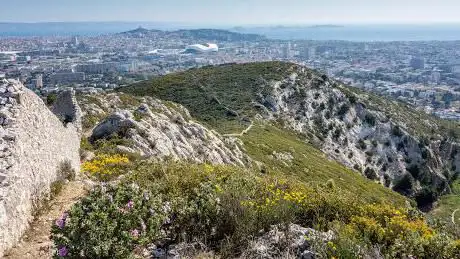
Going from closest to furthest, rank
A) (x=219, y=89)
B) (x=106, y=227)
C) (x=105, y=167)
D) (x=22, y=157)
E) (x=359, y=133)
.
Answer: (x=106, y=227) < (x=22, y=157) < (x=105, y=167) < (x=359, y=133) < (x=219, y=89)

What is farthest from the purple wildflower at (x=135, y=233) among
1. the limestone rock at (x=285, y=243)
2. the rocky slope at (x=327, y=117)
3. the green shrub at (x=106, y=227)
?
the rocky slope at (x=327, y=117)

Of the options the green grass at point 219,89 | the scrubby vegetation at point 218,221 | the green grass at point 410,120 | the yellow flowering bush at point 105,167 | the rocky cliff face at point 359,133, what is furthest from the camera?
the green grass at point 410,120

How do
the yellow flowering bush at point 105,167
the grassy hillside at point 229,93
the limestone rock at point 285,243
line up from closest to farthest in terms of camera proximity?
the limestone rock at point 285,243
the yellow flowering bush at point 105,167
the grassy hillside at point 229,93

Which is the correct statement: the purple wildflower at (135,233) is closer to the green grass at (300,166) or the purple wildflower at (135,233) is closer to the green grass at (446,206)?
the green grass at (300,166)

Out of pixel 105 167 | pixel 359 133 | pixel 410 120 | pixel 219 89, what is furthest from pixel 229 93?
pixel 105 167

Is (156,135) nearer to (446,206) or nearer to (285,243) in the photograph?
(285,243)

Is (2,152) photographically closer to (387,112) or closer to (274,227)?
(274,227)
